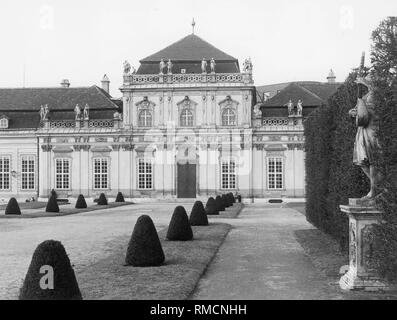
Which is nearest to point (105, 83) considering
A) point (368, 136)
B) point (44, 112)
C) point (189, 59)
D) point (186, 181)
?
point (44, 112)

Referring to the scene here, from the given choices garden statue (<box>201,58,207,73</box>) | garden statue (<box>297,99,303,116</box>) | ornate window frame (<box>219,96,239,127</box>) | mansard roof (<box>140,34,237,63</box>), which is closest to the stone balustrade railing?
garden statue (<box>201,58,207,73</box>)

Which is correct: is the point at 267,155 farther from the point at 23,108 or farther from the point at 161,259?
the point at 161,259

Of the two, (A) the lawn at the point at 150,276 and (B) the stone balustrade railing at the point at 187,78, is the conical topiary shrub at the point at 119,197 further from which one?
(A) the lawn at the point at 150,276

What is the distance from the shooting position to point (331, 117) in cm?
1455

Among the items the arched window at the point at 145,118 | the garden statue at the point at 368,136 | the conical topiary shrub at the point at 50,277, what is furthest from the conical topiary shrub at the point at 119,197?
the conical topiary shrub at the point at 50,277

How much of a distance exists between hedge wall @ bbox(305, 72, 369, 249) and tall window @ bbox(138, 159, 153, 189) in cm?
2234

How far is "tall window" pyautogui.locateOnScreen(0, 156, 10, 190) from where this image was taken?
139 ft

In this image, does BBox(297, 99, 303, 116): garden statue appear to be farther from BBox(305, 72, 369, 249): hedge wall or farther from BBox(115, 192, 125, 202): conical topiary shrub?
BBox(305, 72, 369, 249): hedge wall

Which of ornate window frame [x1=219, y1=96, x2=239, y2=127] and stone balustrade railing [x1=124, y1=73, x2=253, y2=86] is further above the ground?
stone balustrade railing [x1=124, y1=73, x2=253, y2=86]

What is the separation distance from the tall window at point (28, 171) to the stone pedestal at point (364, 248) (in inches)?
1432

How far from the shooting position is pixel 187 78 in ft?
132

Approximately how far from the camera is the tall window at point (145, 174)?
41.1 m
